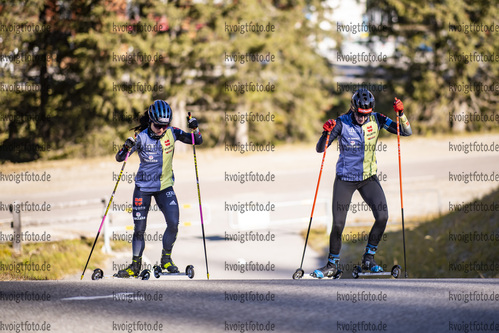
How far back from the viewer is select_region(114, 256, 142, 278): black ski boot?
9275 millimetres

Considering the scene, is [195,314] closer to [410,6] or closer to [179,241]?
[179,241]

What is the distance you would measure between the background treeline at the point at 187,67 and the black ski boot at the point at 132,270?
19.7 m

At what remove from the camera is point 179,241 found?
20.6m

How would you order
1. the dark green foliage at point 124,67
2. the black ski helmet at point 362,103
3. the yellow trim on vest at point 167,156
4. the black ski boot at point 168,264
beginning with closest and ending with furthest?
1. the black ski helmet at point 362,103
2. the yellow trim on vest at point 167,156
3. the black ski boot at point 168,264
4. the dark green foliage at point 124,67

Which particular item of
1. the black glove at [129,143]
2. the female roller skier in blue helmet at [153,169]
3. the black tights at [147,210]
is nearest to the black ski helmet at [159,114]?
the female roller skier in blue helmet at [153,169]

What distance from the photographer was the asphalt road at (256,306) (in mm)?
6152

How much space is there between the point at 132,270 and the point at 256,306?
118 inches

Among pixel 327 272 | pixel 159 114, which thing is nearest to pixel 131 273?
pixel 159 114

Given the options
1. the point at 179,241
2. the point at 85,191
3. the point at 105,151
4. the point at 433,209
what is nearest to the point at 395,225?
the point at 433,209

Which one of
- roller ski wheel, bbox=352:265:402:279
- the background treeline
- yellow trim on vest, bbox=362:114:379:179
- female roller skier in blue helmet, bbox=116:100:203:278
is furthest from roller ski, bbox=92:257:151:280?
the background treeline

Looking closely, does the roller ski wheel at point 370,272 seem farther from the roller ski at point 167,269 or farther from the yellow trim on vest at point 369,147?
the roller ski at point 167,269

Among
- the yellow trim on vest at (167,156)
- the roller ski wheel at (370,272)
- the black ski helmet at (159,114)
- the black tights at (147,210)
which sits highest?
the black ski helmet at (159,114)

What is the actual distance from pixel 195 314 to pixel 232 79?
2782 centimetres

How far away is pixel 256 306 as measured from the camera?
6926 mm
